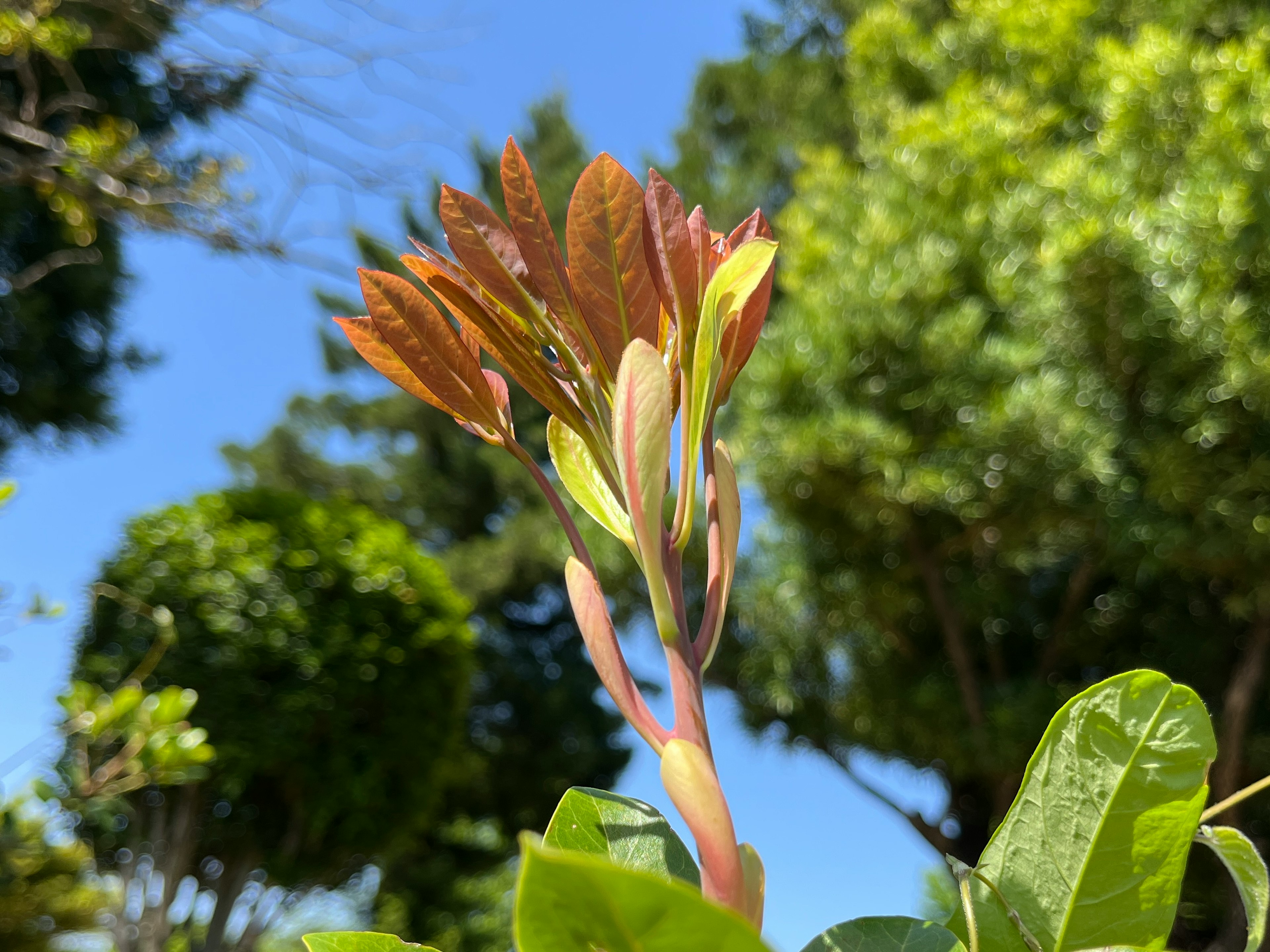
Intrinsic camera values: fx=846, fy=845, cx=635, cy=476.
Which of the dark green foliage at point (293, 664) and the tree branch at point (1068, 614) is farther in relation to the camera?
the tree branch at point (1068, 614)

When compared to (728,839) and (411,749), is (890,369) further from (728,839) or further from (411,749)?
(728,839)

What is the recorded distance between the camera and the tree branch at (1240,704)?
2.92 metres

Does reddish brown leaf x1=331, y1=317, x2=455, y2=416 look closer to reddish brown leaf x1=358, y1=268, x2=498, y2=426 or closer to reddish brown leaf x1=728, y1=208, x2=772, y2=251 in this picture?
reddish brown leaf x1=358, y1=268, x2=498, y2=426

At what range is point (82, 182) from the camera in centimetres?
226

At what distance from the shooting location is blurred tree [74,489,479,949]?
3.43 m

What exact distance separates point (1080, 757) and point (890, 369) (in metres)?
3.29

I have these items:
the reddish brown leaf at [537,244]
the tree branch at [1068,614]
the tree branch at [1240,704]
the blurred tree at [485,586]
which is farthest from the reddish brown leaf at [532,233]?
the blurred tree at [485,586]

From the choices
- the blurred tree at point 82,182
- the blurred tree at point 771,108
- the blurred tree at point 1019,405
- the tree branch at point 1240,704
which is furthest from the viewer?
the blurred tree at point 771,108

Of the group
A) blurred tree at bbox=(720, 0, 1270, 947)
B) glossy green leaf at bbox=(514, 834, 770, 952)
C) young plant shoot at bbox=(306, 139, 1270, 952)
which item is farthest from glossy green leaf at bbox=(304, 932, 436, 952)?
blurred tree at bbox=(720, 0, 1270, 947)

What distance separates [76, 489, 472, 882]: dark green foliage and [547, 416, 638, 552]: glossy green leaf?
3449 millimetres

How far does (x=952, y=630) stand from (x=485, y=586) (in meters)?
4.58

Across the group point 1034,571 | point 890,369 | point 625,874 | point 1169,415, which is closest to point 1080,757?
point 625,874

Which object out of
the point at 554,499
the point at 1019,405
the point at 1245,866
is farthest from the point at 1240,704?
the point at 554,499

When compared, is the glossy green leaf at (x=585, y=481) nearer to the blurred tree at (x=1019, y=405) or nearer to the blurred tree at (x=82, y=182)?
the blurred tree at (x=82, y=182)
